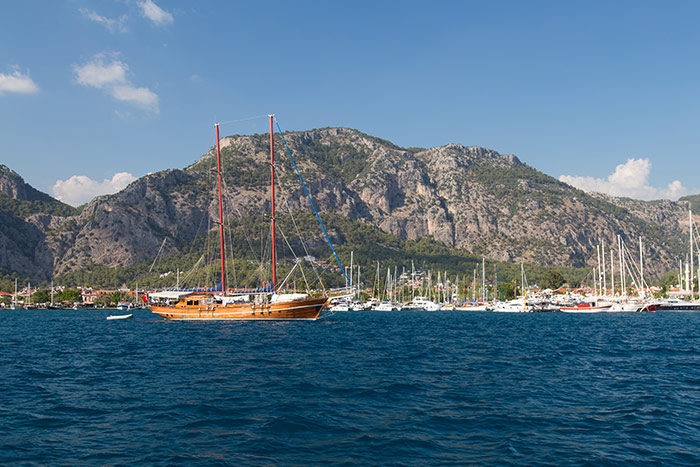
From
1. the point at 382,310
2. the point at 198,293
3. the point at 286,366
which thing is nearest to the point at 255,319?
the point at 198,293

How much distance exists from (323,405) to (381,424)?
3.19m

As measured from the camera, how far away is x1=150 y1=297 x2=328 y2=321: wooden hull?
64.3 m

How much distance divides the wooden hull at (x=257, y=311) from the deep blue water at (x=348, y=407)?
2842 centimetres

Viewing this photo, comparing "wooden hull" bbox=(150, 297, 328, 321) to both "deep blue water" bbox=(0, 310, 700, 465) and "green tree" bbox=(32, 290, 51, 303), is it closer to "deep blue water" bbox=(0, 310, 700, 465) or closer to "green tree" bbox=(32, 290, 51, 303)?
"deep blue water" bbox=(0, 310, 700, 465)

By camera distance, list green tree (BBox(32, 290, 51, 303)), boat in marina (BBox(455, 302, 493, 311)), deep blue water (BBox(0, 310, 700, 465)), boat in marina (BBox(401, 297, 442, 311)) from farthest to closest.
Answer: green tree (BBox(32, 290, 51, 303)) → boat in marina (BBox(401, 297, 442, 311)) → boat in marina (BBox(455, 302, 493, 311)) → deep blue water (BBox(0, 310, 700, 465))

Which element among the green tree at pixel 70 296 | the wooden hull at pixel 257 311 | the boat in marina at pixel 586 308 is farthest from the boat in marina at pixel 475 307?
the green tree at pixel 70 296

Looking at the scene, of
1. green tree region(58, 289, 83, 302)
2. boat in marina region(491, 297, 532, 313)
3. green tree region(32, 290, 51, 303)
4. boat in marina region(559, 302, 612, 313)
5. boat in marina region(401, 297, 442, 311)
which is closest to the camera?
boat in marina region(559, 302, 612, 313)

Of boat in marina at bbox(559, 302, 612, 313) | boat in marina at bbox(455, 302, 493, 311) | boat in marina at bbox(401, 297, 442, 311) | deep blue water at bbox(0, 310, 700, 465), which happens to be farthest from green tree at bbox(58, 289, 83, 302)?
deep blue water at bbox(0, 310, 700, 465)

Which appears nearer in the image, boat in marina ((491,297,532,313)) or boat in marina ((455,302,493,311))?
boat in marina ((491,297,532,313))

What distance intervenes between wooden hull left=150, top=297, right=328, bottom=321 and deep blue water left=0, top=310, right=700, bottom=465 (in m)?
28.4

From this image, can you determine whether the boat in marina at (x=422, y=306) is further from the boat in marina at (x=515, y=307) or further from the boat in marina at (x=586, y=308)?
the boat in marina at (x=586, y=308)

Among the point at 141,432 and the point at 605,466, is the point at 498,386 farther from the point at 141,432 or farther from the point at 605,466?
the point at 141,432

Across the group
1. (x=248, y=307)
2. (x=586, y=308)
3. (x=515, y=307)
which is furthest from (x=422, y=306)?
(x=248, y=307)

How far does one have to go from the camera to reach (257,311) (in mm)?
64250
